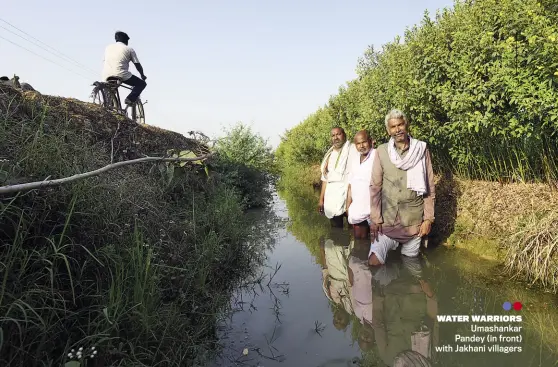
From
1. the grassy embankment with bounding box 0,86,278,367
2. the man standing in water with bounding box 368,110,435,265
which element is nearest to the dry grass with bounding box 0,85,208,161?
the grassy embankment with bounding box 0,86,278,367

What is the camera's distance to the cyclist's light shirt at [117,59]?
526 centimetres

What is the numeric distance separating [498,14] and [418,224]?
2710 mm

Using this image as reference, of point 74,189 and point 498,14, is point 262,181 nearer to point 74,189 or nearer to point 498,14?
point 498,14

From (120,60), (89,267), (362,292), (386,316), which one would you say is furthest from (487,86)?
(120,60)

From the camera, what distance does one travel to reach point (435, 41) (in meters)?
4.63

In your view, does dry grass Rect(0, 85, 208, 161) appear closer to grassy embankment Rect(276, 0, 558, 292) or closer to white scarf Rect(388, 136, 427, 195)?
white scarf Rect(388, 136, 427, 195)

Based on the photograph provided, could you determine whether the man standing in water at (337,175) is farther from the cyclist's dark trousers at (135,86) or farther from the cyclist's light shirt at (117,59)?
the cyclist's light shirt at (117,59)

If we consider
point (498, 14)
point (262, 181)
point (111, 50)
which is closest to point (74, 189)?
point (111, 50)

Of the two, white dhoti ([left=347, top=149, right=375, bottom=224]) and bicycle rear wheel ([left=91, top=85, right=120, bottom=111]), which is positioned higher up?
bicycle rear wheel ([left=91, top=85, right=120, bottom=111])

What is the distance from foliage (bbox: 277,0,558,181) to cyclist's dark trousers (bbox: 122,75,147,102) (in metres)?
4.58

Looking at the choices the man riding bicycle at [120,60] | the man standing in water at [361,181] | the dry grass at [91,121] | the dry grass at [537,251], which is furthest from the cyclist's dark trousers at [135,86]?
the dry grass at [537,251]

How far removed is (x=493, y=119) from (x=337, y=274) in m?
2.63

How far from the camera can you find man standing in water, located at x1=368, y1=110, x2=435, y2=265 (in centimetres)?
386

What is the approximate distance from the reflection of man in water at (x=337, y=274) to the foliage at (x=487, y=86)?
2188mm
